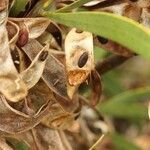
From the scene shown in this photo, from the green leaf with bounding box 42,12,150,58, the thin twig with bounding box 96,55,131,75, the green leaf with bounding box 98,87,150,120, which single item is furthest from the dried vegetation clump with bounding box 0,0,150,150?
the green leaf with bounding box 98,87,150,120

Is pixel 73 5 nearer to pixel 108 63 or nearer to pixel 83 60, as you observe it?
pixel 83 60

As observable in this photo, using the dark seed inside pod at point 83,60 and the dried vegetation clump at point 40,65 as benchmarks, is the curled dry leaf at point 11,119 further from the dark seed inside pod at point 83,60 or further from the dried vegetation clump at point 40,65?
the dark seed inside pod at point 83,60

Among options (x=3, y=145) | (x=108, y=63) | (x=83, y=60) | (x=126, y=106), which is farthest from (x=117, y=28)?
(x=126, y=106)

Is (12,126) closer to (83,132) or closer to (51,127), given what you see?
(51,127)

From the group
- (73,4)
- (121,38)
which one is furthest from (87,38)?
(121,38)

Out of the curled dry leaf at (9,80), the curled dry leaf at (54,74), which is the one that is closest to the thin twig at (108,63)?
the curled dry leaf at (54,74)

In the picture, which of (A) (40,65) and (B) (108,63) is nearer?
(A) (40,65)
